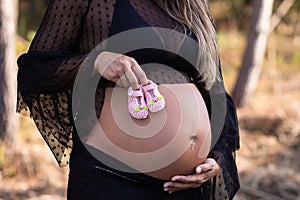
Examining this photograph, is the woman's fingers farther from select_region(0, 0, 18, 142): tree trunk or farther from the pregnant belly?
select_region(0, 0, 18, 142): tree trunk

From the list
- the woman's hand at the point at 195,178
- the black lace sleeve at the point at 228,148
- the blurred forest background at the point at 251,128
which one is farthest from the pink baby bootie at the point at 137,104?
the blurred forest background at the point at 251,128

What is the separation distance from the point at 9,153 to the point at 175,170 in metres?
2.25

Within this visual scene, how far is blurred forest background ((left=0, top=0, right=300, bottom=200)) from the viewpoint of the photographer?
381 cm

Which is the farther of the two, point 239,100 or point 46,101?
point 239,100

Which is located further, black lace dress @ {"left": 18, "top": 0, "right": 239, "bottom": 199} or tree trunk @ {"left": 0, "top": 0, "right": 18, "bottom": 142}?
tree trunk @ {"left": 0, "top": 0, "right": 18, "bottom": 142}

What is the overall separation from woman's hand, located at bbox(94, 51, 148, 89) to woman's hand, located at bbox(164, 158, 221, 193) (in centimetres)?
34

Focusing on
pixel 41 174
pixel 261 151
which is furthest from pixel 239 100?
pixel 41 174

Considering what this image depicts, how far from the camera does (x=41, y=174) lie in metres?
3.86

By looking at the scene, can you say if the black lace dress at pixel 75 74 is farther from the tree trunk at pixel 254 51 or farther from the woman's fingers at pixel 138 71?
the tree trunk at pixel 254 51

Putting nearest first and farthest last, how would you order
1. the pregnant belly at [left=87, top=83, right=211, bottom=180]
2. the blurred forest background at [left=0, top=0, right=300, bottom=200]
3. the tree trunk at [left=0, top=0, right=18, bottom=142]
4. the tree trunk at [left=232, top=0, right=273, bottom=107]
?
1. the pregnant belly at [left=87, top=83, right=211, bottom=180]
2. the tree trunk at [left=0, top=0, right=18, bottom=142]
3. the blurred forest background at [left=0, top=0, right=300, bottom=200]
4. the tree trunk at [left=232, top=0, right=273, bottom=107]

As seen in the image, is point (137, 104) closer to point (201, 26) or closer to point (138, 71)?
point (138, 71)

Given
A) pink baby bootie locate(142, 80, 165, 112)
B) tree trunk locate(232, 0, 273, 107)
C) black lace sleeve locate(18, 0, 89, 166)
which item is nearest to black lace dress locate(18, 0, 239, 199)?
black lace sleeve locate(18, 0, 89, 166)

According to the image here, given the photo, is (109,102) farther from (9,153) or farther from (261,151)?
(261,151)

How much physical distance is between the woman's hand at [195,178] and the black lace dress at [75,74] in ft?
0.11
